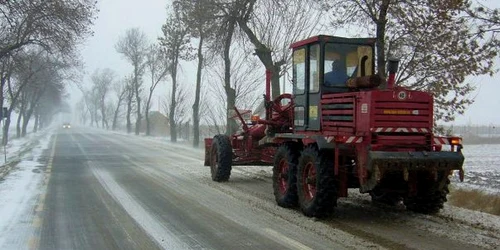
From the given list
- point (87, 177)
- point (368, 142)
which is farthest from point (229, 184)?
point (368, 142)

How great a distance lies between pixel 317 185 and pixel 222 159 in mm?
5522

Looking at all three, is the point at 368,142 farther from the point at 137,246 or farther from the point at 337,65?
the point at 137,246

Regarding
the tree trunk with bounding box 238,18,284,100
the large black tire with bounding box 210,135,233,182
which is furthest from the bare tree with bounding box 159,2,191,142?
the large black tire with bounding box 210,135,233,182

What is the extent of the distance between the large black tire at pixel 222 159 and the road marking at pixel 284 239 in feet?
19.4

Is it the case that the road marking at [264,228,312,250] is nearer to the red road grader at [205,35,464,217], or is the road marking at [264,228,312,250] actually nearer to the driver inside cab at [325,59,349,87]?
the red road grader at [205,35,464,217]

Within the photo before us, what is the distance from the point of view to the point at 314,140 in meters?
8.91

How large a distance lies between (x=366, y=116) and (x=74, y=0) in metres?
15.0

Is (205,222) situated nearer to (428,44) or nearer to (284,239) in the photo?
(284,239)

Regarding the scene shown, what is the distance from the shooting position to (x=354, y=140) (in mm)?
8148

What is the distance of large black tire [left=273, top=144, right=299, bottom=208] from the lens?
9.80m

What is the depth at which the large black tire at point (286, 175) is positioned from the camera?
9.80 m

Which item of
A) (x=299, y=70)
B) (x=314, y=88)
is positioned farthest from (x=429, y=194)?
(x=299, y=70)

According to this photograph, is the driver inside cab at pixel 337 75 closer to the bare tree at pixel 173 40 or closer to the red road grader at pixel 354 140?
the red road grader at pixel 354 140

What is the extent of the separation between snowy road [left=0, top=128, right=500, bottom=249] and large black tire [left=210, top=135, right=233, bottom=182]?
26.1 inches
